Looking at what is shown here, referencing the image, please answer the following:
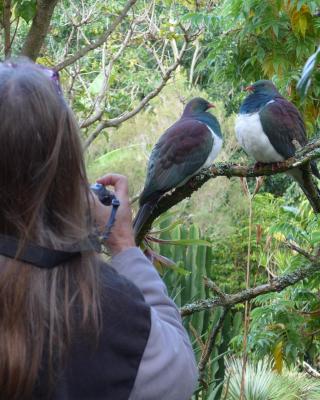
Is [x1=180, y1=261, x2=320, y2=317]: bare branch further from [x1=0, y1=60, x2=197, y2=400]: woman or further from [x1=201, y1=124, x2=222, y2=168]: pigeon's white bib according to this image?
[x1=201, y1=124, x2=222, y2=168]: pigeon's white bib

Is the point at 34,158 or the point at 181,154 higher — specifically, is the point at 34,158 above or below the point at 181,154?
below

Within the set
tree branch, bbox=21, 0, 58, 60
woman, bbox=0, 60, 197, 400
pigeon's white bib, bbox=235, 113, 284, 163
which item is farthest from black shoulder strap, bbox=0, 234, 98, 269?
pigeon's white bib, bbox=235, 113, 284, 163

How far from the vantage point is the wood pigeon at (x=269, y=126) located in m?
2.78

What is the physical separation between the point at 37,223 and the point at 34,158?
72 mm

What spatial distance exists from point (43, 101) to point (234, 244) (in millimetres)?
9014

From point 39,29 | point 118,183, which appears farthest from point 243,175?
point 118,183

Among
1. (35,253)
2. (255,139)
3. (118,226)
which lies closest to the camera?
(35,253)

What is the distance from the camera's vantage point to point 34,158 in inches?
31.5

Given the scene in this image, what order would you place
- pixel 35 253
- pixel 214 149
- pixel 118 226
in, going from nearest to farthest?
pixel 35 253
pixel 118 226
pixel 214 149

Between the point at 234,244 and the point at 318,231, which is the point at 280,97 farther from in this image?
the point at 234,244

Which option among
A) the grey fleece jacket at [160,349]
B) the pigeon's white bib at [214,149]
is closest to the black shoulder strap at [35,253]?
the grey fleece jacket at [160,349]

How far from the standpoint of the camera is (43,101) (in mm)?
809

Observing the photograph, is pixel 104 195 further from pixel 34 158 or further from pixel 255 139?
pixel 255 139

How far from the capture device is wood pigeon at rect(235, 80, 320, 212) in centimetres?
→ 278
